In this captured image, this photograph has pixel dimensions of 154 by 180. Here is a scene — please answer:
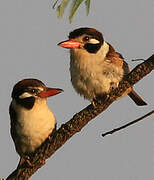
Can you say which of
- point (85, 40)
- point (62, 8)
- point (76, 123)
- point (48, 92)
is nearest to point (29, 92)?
point (48, 92)

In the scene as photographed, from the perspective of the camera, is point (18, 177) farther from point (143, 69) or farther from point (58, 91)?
point (143, 69)

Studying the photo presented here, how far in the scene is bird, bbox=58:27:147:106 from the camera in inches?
202

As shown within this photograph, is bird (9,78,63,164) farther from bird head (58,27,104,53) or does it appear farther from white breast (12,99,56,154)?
bird head (58,27,104,53)

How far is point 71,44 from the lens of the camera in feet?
17.0

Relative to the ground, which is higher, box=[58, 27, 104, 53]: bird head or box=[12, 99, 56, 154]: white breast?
box=[58, 27, 104, 53]: bird head

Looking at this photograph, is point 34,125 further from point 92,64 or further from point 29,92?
point 92,64

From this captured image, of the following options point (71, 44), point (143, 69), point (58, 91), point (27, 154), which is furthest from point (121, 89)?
point (27, 154)

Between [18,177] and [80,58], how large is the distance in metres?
1.47

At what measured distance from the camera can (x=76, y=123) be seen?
4.25 metres

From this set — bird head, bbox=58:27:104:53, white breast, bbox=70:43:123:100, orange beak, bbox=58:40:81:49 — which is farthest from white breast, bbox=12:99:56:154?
bird head, bbox=58:27:104:53

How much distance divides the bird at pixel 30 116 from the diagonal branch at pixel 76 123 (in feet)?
1.03

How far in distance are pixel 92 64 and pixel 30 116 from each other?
87 centimetres

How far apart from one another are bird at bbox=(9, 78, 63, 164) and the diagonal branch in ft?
1.03

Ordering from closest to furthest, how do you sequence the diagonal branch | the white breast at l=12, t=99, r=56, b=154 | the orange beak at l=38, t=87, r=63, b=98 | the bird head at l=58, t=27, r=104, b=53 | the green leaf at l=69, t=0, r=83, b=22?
the green leaf at l=69, t=0, r=83, b=22 → the diagonal branch → the orange beak at l=38, t=87, r=63, b=98 → the white breast at l=12, t=99, r=56, b=154 → the bird head at l=58, t=27, r=104, b=53
